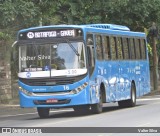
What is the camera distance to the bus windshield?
21281 millimetres

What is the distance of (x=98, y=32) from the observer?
23.0 m

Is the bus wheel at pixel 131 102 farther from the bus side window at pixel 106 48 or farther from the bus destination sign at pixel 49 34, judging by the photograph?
the bus destination sign at pixel 49 34

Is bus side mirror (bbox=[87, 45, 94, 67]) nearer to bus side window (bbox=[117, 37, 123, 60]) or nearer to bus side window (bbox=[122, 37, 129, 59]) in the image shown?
bus side window (bbox=[117, 37, 123, 60])

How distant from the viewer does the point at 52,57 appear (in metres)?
21.4

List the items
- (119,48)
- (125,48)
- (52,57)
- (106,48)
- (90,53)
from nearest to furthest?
1. (52,57)
2. (90,53)
3. (106,48)
4. (119,48)
5. (125,48)

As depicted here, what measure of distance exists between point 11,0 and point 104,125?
342 inches

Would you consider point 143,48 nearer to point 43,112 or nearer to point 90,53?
point 90,53

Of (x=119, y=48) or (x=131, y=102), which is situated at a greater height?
(x=119, y=48)

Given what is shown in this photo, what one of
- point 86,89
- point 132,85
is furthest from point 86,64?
point 132,85

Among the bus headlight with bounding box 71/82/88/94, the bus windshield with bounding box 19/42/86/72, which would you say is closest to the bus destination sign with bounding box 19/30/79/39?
the bus windshield with bounding box 19/42/86/72

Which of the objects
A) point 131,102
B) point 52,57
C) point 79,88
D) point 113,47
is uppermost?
point 113,47

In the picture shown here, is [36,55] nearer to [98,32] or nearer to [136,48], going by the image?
[98,32]

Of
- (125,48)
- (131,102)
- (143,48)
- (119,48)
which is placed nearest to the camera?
(119,48)

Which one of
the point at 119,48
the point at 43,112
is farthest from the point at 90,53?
the point at 119,48
